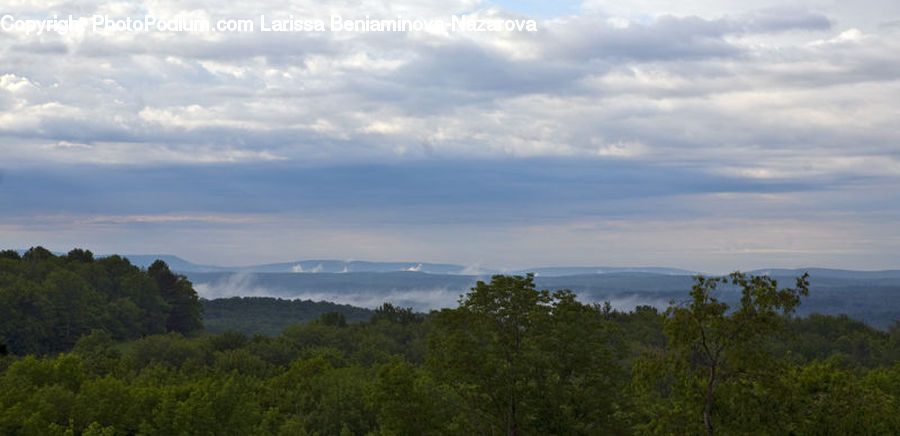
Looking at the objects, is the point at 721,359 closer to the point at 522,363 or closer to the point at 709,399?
the point at 709,399

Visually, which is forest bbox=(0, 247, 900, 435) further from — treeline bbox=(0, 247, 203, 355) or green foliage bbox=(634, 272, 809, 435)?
treeline bbox=(0, 247, 203, 355)

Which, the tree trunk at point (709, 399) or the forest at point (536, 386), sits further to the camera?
the forest at point (536, 386)

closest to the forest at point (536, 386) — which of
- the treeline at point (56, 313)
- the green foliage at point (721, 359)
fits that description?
the green foliage at point (721, 359)

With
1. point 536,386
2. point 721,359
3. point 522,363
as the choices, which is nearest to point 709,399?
point 721,359

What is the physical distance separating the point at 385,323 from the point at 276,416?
4745 inches

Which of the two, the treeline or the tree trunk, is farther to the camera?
the treeline

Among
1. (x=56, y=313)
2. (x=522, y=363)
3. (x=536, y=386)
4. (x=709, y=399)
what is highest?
(x=709, y=399)

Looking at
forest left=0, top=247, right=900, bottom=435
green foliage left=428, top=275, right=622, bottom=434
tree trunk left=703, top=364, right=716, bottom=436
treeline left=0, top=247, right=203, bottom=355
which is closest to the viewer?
tree trunk left=703, top=364, right=716, bottom=436

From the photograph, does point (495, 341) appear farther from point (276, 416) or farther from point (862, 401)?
point (276, 416)

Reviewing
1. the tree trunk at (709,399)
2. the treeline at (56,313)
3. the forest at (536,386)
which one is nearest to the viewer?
the tree trunk at (709,399)

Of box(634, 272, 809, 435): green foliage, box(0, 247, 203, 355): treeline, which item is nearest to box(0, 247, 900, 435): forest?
box(634, 272, 809, 435): green foliage

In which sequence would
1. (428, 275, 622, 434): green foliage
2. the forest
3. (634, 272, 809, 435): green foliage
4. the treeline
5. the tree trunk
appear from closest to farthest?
(634, 272, 809, 435): green foliage, the tree trunk, the forest, (428, 275, 622, 434): green foliage, the treeline

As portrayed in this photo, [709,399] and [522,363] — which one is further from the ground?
[709,399]

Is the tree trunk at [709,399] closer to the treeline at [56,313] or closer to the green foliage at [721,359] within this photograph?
the green foliage at [721,359]
